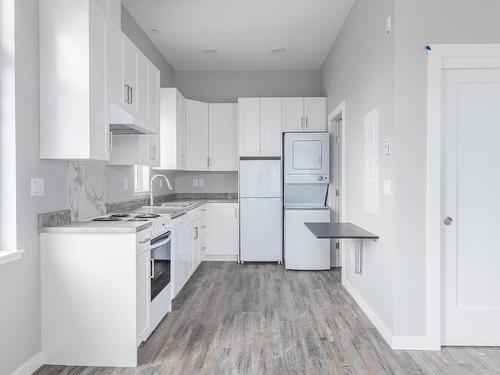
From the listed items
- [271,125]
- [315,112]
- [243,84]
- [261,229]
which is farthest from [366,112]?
[243,84]

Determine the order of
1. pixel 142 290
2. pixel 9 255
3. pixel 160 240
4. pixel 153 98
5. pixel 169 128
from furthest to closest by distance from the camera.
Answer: pixel 169 128, pixel 153 98, pixel 160 240, pixel 142 290, pixel 9 255

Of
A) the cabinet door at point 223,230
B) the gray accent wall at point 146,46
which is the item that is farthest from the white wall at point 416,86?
the cabinet door at point 223,230

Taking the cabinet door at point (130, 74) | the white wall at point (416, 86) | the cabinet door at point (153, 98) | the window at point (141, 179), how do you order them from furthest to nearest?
the window at point (141, 179), the cabinet door at point (153, 98), the cabinet door at point (130, 74), the white wall at point (416, 86)

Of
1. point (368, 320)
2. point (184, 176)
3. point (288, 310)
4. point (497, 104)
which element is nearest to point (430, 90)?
point (497, 104)

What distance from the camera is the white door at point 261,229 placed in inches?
202

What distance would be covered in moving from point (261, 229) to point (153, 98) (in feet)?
8.03

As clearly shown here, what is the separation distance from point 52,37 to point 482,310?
3.41m

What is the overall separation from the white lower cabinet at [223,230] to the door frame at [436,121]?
3080mm

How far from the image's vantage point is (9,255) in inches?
78.7

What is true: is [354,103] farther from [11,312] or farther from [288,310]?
[11,312]

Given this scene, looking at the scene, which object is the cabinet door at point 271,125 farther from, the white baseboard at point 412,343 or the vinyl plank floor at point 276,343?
the white baseboard at point 412,343

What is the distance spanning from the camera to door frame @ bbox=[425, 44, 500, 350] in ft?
8.27

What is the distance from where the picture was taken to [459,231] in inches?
103

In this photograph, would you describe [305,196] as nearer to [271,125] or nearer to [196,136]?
[271,125]
